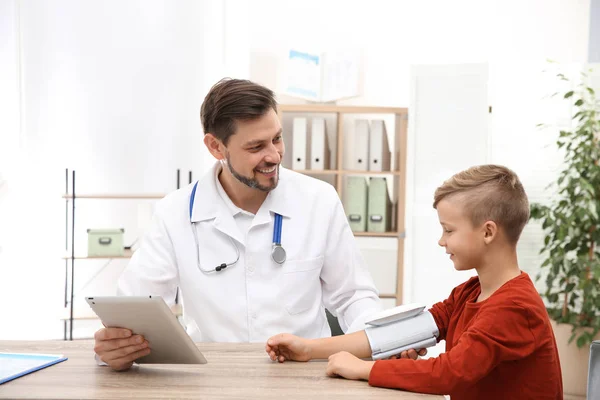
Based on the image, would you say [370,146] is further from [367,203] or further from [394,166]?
[367,203]

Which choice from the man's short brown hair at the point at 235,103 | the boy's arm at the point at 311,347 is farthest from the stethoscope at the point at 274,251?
the boy's arm at the point at 311,347

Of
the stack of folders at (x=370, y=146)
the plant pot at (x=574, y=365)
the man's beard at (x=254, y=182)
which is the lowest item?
the plant pot at (x=574, y=365)

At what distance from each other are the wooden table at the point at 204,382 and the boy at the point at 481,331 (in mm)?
36

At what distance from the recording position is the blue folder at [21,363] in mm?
1390

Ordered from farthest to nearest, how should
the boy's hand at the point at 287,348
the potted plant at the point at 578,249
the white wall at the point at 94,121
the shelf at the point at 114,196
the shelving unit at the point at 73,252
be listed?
the white wall at the point at 94,121, the shelf at the point at 114,196, the shelving unit at the point at 73,252, the potted plant at the point at 578,249, the boy's hand at the point at 287,348

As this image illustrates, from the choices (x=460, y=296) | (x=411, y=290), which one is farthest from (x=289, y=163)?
(x=460, y=296)

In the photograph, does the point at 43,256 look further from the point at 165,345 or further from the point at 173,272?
the point at 165,345

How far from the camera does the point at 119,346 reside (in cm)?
144

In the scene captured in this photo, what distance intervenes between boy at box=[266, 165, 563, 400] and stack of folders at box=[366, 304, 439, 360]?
5 cm

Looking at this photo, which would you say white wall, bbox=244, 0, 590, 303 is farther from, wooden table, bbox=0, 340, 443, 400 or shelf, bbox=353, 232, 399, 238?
wooden table, bbox=0, 340, 443, 400

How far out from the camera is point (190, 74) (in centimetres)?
507

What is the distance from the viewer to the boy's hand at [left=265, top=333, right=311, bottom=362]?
1.50 metres

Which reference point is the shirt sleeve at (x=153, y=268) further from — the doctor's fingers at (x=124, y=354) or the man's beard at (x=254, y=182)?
the doctor's fingers at (x=124, y=354)

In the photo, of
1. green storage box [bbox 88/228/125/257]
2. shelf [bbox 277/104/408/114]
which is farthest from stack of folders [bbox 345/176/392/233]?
green storage box [bbox 88/228/125/257]
